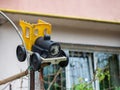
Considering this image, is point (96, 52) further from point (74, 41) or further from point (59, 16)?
point (59, 16)

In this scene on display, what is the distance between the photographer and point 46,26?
3320 mm

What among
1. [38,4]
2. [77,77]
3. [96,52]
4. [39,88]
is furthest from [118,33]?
[39,88]

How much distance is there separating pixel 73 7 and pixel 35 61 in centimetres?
276

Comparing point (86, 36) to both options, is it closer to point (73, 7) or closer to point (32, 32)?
point (73, 7)

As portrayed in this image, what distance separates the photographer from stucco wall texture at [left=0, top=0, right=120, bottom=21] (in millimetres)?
5230

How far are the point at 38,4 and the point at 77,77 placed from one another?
1.26 metres

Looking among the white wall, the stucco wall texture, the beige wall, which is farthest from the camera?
the white wall

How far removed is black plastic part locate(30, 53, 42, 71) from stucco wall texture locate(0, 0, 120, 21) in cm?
215

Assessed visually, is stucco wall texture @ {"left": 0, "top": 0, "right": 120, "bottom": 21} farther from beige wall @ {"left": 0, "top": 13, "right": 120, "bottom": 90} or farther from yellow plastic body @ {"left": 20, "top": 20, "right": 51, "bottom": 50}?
yellow plastic body @ {"left": 20, "top": 20, "right": 51, "bottom": 50}

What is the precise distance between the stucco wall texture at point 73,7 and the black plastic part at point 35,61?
7.04 feet

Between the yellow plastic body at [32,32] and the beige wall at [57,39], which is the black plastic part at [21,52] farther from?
the beige wall at [57,39]

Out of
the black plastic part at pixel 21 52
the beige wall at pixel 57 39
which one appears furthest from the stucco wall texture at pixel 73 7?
the black plastic part at pixel 21 52

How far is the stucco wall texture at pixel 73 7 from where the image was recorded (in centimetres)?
523

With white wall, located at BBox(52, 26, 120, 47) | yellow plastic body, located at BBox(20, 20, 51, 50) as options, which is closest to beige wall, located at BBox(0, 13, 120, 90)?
white wall, located at BBox(52, 26, 120, 47)
